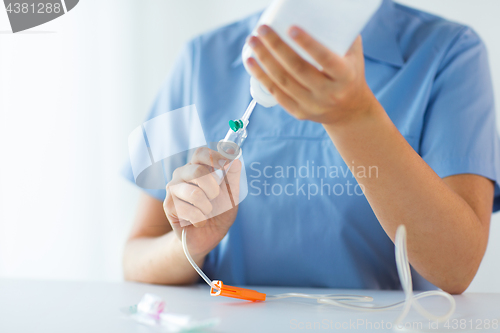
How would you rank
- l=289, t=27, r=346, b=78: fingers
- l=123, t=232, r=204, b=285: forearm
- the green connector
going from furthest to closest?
l=123, t=232, r=204, b=285: forearm < the green connector < l=289, t=27, r=346, b=78: fingers

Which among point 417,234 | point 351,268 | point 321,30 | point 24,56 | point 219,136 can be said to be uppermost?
point 24,56

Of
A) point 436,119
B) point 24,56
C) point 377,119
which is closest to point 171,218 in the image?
point 377,119

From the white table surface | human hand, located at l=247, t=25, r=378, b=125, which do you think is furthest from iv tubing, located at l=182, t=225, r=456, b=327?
human hand, located at l=247, t=25, r=378, b=125

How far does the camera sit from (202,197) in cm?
44

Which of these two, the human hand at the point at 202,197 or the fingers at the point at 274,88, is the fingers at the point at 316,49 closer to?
the fingers at the point at 274,88

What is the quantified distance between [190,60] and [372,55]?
0.31 meters

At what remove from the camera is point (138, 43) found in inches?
48.3

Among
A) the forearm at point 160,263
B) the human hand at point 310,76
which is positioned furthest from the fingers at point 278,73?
the forearm at point 160,263

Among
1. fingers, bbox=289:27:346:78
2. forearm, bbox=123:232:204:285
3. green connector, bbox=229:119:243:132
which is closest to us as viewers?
fingers, bbox=289:27:346:78

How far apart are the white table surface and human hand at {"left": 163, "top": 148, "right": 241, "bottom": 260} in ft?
0.27

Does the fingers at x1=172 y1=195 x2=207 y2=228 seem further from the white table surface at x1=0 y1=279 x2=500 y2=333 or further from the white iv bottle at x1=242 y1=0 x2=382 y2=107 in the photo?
the white iv bottle at x1=242 y1=0 x2=382 y2=107

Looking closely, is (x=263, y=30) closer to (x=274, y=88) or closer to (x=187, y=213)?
(x=274, y=88)

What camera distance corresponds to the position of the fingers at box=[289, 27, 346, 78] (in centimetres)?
27

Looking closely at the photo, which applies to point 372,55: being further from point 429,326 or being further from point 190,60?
point 429,326
